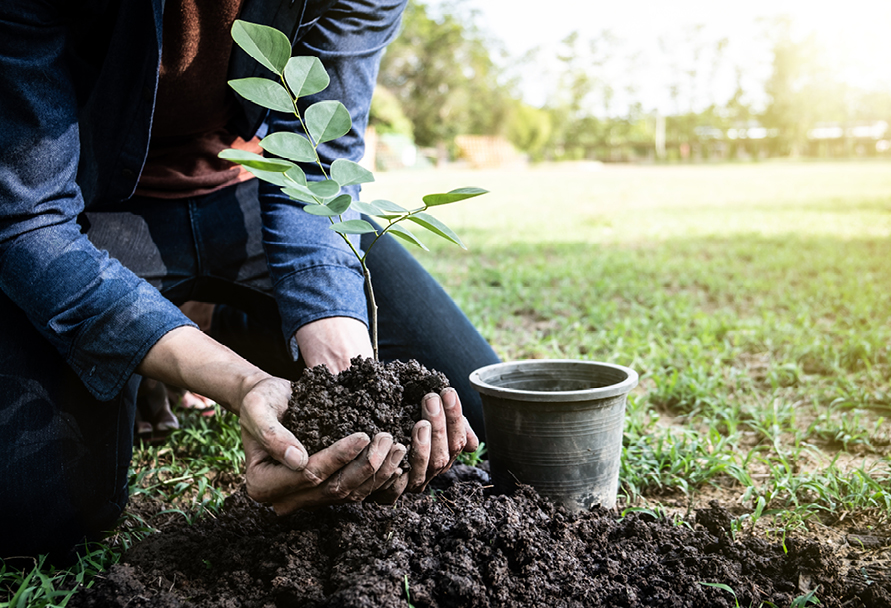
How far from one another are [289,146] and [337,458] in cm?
48

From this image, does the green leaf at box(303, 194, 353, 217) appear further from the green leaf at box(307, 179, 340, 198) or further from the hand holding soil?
the hand holding soil

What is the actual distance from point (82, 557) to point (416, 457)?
0.75 m

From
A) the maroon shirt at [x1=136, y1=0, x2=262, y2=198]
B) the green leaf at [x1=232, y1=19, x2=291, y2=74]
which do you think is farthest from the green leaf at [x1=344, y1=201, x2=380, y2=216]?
the maroon shirt at [x1=136, y1=0, x2=262, y2=198]

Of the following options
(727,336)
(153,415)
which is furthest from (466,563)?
(727,336)

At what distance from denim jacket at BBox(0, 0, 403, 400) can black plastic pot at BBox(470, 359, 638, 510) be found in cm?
40

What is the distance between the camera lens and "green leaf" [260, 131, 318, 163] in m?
1.02

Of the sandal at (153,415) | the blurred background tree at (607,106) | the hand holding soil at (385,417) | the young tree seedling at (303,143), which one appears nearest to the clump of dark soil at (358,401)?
the hand holding soil at (385,417)

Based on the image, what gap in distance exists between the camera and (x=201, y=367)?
3.98 ft

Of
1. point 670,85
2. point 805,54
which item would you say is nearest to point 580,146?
point 670,85

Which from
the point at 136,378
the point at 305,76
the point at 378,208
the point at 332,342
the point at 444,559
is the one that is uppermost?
the point at 305,76

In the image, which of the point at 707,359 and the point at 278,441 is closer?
the point at 278,441

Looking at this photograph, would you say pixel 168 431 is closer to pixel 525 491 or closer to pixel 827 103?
pixel 525 491

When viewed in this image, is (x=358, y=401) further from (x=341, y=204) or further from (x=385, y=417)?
(x=341, y=204)

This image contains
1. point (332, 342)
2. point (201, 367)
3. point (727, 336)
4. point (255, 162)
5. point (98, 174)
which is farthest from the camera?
point (727, 336)
